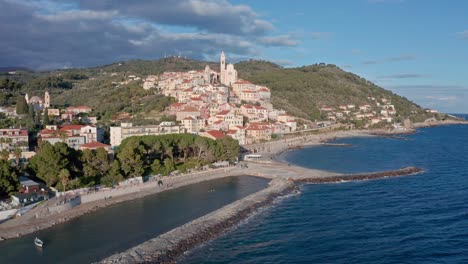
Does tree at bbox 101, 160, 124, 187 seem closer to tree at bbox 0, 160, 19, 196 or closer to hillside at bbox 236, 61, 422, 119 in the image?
tree at bbox 0, 160, 19, 196

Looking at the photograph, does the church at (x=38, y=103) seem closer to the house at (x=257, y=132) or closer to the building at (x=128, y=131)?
the building at (x=128, y=131)

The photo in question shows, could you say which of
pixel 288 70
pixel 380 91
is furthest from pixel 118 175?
pixel 380 91

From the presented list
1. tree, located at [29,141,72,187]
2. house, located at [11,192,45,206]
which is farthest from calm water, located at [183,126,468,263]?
tree, located at [29,141,72,187]

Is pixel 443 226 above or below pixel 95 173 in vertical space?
below

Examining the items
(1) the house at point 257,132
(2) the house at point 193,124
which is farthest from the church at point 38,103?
(1) the house at point 257,132

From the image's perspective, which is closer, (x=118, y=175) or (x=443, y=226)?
(x=443, y=226)

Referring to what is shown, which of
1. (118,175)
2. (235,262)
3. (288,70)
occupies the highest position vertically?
(288,70)

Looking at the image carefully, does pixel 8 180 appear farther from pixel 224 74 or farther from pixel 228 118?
pixel 224 74

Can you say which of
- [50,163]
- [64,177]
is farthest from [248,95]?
[64,177]

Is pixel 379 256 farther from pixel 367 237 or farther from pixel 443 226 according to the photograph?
pixel 443 226
